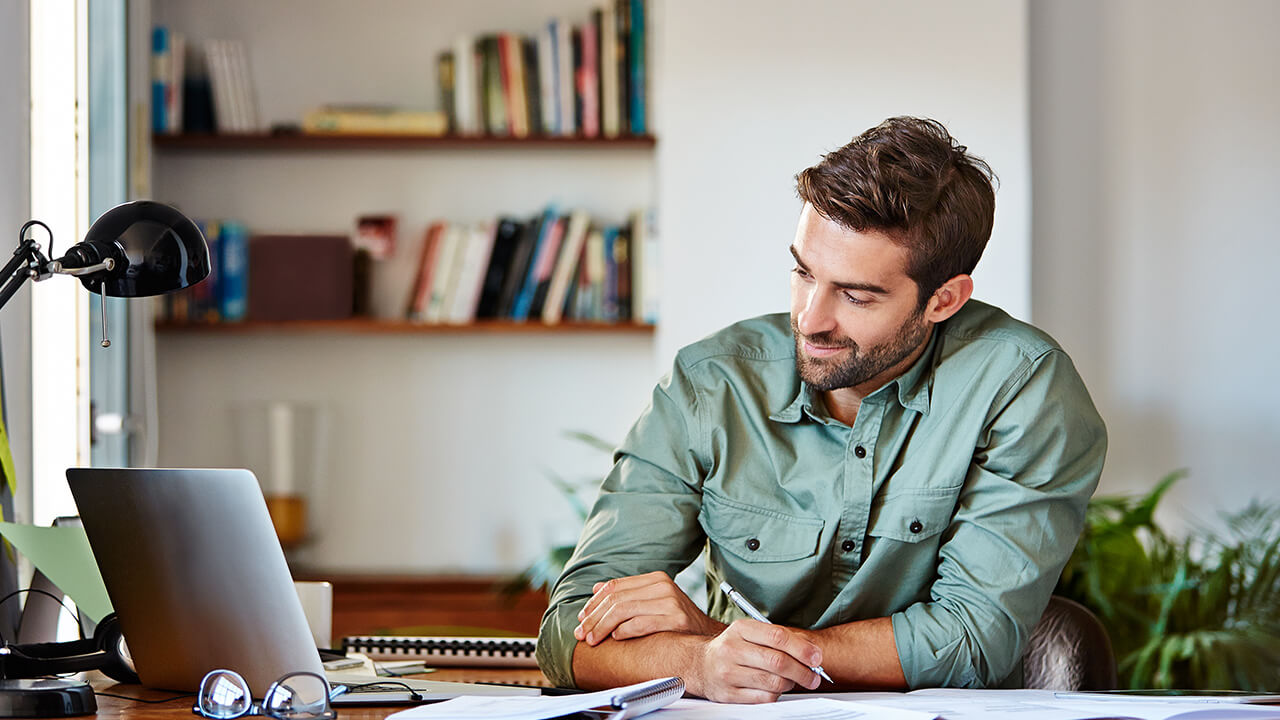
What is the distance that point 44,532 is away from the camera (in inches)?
54.4

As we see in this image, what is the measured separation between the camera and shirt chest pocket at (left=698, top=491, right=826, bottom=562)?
155 cm

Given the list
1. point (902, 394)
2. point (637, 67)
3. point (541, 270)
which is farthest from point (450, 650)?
point (637, 67)

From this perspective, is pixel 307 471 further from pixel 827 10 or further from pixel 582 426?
pixel 827 10

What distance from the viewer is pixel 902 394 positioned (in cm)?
157

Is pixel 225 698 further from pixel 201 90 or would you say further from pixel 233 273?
pixel 201 90

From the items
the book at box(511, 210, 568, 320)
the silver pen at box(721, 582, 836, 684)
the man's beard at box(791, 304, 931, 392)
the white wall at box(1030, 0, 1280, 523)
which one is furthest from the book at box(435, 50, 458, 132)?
the silver pen at box(721, 582, 836, 684)

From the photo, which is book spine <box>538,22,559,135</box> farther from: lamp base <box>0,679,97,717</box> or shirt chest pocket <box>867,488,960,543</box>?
lamp base <box>0,679,97,717</box>

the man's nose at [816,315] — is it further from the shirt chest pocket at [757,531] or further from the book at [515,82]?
the book at [515,82]

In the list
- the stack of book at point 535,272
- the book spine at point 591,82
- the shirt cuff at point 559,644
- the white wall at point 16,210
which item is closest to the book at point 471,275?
the stack of book at point 535,272

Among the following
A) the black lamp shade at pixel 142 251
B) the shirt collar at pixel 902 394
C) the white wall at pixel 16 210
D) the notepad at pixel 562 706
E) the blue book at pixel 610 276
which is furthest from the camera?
the blue book at pixel 610 276

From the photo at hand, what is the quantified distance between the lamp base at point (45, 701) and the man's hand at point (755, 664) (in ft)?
1.89

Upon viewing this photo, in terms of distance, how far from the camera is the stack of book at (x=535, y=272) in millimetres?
3346

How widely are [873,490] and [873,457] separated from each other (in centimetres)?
4

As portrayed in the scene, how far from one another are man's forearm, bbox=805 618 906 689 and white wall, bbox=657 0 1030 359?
180 cm
